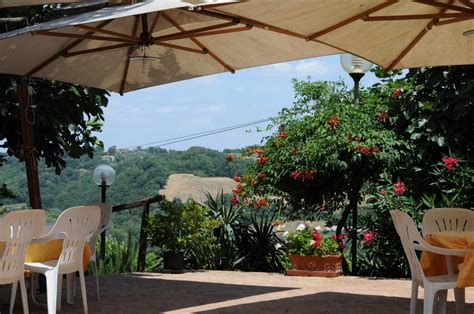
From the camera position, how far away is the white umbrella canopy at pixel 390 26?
19.5 feet

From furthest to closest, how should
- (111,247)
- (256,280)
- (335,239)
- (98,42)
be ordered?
(111,247)
(335,239)
(256,280)
(98,42)

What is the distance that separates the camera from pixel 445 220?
6.62m

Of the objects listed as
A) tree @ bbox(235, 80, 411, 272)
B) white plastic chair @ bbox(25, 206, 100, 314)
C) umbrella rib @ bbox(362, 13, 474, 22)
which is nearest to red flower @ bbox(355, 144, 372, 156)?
tree @ bbox(235, 80, 411, 272)

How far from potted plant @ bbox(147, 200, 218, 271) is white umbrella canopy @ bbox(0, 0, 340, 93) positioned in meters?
2.47

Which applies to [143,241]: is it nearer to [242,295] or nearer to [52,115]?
[52,115]

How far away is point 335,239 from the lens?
33.2ft

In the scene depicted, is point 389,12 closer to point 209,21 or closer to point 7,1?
point 209,21

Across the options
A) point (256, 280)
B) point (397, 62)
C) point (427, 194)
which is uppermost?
point (397, 62)

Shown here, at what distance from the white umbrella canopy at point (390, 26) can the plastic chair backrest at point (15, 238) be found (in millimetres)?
2123

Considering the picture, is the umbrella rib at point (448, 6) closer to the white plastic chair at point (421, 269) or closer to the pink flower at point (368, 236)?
the white plastic chair at point (421, 269)

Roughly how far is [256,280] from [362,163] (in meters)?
2.09

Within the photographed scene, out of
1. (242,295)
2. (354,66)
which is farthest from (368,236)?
(242,295)

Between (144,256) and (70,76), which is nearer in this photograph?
(70,76)

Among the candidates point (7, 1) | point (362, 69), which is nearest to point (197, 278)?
point (362, 69)
